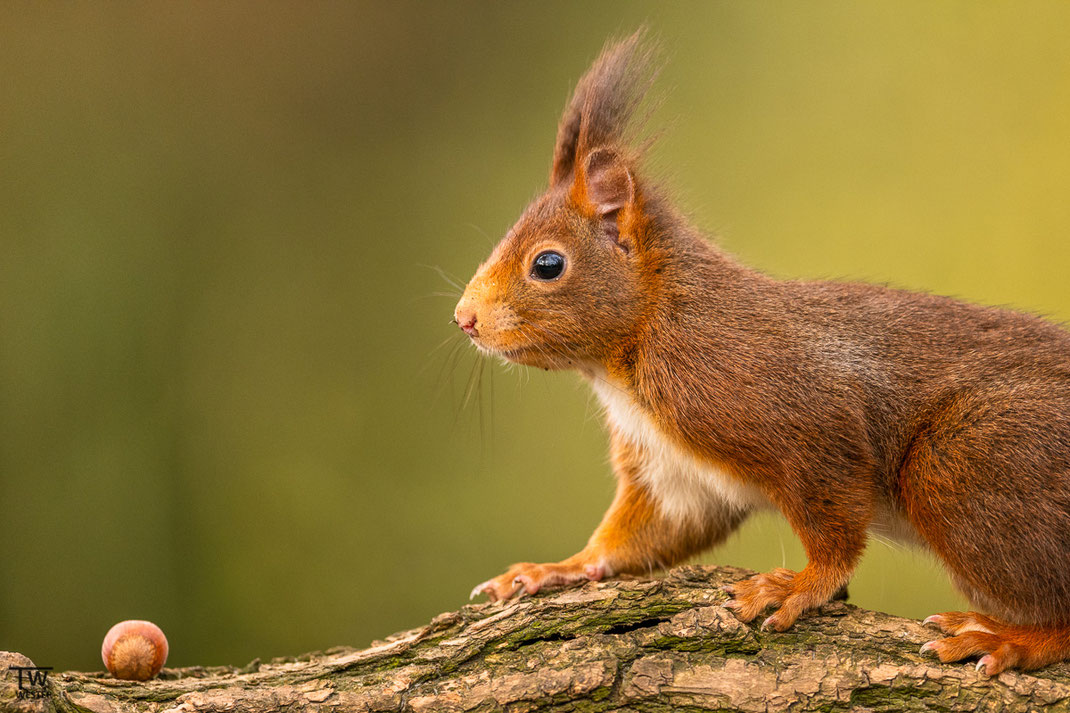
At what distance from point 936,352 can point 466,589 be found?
3.24 m

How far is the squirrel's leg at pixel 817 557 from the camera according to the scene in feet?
10.3

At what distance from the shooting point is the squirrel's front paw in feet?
11.5

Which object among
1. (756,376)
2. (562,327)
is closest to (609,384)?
(562,327)

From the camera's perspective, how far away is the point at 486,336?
135 inches

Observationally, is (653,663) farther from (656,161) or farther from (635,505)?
(656,161)

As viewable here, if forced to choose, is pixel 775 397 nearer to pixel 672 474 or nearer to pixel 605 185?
pixel 672 474

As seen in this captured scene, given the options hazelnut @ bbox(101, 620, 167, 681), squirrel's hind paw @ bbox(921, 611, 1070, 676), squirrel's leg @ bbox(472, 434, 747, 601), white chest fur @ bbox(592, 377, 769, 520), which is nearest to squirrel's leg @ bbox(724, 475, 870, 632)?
white chest fur @ bbox(592, 377, 769, 520)

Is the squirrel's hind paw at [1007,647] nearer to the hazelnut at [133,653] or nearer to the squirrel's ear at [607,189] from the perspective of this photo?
the squirrel's ear at [607,189]

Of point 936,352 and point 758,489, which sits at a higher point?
point 936,352

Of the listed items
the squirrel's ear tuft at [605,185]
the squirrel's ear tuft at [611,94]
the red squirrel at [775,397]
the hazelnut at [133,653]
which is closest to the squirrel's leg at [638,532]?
the red squirrel at [775,397]

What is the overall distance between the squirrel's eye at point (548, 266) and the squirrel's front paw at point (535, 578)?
0.95 m

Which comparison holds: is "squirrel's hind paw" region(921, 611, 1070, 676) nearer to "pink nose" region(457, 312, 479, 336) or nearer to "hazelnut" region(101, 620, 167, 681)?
"pink nose" region(457, 312, 479, 336)

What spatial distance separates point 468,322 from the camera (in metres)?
3.42

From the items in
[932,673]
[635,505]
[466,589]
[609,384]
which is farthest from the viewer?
[466,589]
